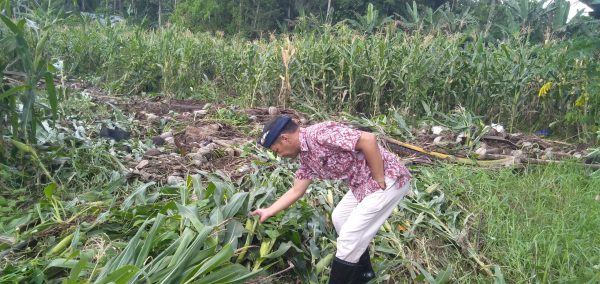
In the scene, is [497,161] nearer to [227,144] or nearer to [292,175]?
[292,175]

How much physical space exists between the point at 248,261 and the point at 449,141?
3.39m

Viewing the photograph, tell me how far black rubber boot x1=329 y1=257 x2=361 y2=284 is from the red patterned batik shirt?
13.1 inches

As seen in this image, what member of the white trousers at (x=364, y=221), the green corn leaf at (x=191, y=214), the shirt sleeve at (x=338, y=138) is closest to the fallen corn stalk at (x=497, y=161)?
the white trousers at (x=364, y=221)

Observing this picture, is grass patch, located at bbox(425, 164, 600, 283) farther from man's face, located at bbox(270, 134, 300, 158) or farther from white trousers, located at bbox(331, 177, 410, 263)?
man's face, located at bbox(270, 134, 300, 158)

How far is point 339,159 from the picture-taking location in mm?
2621

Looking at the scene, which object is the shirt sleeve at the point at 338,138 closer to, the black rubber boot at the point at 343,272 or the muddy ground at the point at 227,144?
the black rubber boot at the point at 343,272

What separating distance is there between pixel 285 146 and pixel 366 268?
0.86 m

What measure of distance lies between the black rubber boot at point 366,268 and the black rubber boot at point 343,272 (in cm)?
16

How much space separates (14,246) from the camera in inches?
102

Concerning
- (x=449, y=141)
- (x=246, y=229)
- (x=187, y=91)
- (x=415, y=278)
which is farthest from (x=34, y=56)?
(x=187, y=91)

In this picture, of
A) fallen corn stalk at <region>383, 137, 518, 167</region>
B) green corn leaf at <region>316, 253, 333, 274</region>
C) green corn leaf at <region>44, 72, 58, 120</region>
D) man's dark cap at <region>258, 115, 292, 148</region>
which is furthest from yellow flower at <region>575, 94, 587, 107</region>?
green corn leaf at <region>44, 72, 58, 120</region>

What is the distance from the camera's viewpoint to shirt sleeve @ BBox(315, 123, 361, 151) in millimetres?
2500

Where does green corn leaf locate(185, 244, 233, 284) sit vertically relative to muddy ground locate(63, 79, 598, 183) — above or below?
above

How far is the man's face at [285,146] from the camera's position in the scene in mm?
2527
